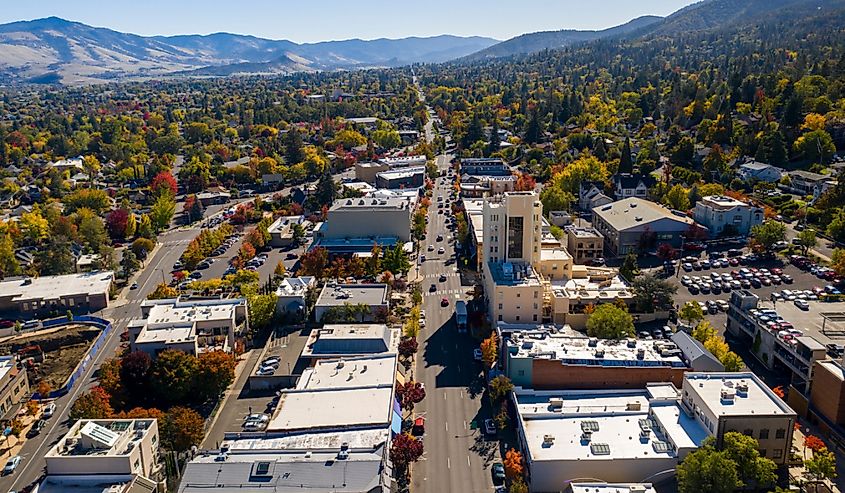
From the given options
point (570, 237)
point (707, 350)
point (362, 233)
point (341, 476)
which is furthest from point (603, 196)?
point (341, 476)

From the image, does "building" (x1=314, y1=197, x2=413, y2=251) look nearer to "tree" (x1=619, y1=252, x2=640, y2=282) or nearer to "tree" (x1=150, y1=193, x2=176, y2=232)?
"tree" (x1=150, y1=193, x2=176, y2=232)

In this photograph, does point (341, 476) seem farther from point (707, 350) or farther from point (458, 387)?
point (707, 350)

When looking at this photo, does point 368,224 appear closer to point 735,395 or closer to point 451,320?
point 451,320

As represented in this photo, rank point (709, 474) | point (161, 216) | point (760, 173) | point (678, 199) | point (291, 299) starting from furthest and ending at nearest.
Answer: point (760, 173)
point (161, 216)
point (678, 199)
point (291, 299)
point (709, 474)

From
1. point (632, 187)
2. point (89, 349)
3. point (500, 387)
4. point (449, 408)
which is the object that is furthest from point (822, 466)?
point (632, 187)

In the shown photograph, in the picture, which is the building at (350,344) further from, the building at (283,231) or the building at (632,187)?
the building at (632,187)
